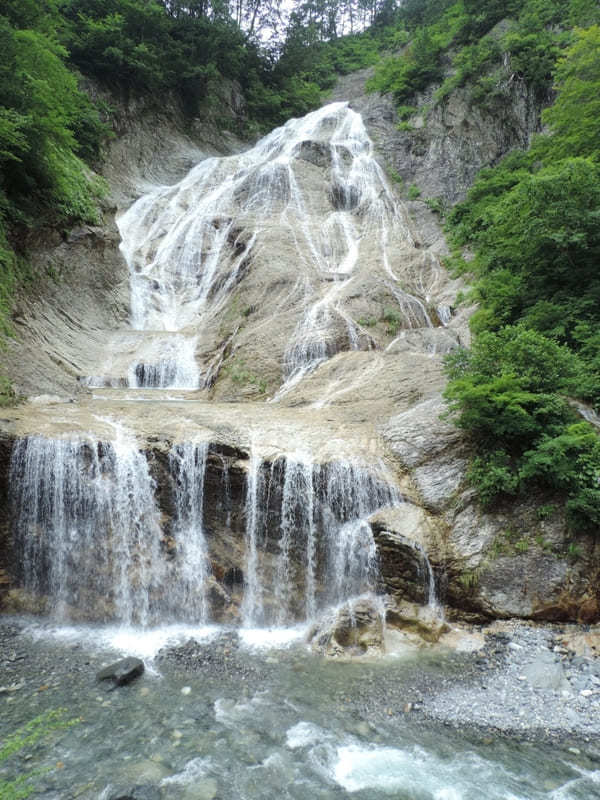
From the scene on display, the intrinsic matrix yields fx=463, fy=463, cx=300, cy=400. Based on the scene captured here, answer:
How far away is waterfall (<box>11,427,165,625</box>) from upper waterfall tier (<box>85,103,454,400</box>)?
558 centimetres

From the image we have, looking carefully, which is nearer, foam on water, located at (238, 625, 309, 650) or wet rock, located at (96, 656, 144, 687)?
wet rock, located at (96, 656, 144, 687)

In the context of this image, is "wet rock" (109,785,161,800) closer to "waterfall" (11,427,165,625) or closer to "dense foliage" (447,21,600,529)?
"waterfall" (11,427,165,625)

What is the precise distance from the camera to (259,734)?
518 centimetres

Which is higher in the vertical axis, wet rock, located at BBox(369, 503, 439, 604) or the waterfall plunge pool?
wet rock, located at BBox(369, 503, 439, 604)

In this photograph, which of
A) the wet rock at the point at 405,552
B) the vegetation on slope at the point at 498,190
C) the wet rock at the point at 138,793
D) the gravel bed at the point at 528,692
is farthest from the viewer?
the vegetation on slope at the point at 498,190

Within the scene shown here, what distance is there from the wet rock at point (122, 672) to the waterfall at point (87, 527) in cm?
127

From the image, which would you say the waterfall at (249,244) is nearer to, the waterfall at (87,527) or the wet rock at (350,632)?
the waterfall at (87,527)

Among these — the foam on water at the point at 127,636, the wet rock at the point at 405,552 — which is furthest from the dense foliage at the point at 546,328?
the foam on water at the point at 127,636

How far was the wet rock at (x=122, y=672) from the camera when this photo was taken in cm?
589

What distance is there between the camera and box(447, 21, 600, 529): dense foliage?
752cm

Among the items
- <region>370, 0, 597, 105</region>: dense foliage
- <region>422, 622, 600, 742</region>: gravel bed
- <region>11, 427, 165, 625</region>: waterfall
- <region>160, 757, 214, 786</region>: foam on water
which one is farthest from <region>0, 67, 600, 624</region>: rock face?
<region>370, 0, 597, 105</region>: dense foliage

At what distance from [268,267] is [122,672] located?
47.5 ft

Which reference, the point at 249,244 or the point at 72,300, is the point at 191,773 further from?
the point at 249,244

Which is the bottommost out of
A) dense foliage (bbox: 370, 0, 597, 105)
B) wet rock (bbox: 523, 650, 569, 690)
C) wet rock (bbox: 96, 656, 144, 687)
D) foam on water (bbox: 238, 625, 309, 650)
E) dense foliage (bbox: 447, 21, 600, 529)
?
wet rock (bbox: 523, 650, 569, 690)
